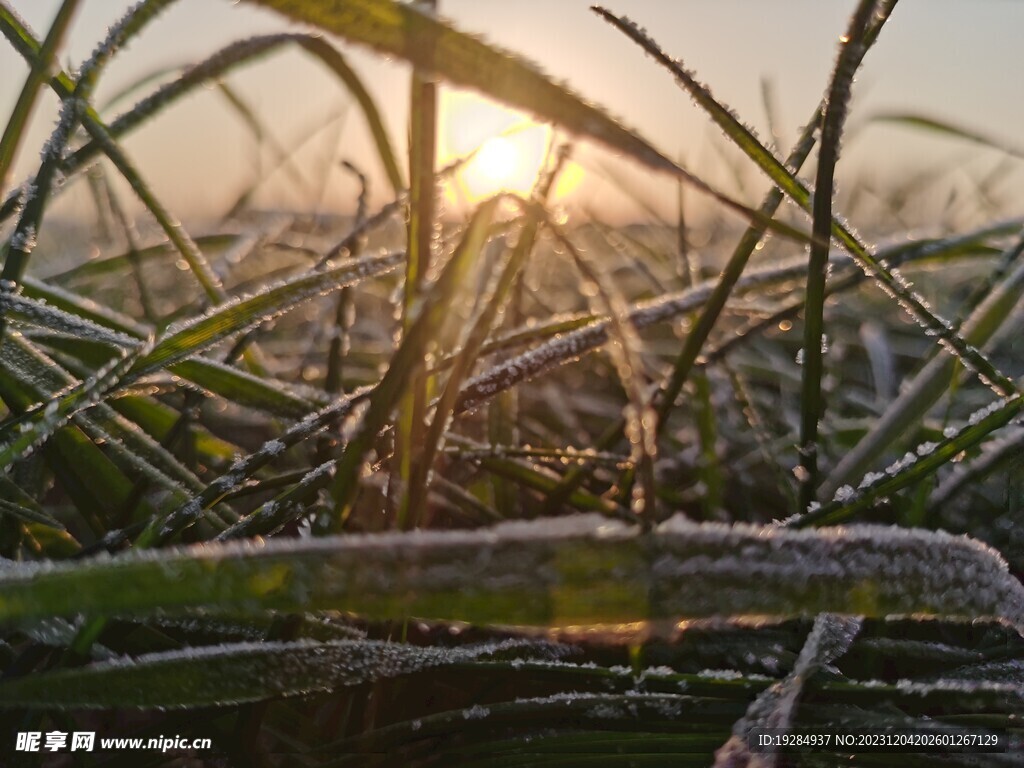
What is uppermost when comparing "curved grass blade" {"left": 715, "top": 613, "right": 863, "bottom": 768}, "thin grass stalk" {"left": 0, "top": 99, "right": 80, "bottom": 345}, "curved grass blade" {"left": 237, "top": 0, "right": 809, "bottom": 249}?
"thin grass stalk" {"left": 0, "top": 99, "right": 80, "bottom": 345}

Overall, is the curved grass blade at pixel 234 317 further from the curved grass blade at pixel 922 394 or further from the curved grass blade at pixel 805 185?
the curved grass blade at pixel 922 394

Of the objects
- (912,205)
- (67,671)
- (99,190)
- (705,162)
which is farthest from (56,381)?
(912,205)

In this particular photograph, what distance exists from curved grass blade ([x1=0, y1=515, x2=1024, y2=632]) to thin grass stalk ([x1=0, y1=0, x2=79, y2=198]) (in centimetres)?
27

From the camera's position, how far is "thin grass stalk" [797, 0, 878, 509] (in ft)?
1.27

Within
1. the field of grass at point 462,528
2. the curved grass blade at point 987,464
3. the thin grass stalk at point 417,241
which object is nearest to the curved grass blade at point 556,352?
the field of grass at point 462,528

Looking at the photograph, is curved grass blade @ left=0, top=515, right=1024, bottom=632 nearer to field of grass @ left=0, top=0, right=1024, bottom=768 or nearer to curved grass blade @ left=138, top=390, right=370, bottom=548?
field of grass @ left=0, top=0, right=1024, bottom=768

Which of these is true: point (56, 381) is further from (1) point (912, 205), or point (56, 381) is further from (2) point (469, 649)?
(1) point (912, 205)

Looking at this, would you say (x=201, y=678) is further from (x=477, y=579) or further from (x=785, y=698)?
(x=785, y=698)

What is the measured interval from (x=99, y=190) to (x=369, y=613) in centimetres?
99

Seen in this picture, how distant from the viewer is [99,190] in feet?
3.55

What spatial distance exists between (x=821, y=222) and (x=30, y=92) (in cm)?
44

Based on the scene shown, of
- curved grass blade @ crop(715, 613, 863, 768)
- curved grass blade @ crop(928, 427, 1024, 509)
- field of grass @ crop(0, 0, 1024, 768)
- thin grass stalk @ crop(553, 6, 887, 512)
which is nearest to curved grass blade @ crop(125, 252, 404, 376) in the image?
field of grass @ crop(0, 0, 1024, 768)

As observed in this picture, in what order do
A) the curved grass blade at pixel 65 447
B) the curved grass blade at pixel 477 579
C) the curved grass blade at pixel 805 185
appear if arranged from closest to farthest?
the curved grass blade at pixel 477 579
the curved grass blade at pixel 805 185
the curved grass blade at pixel 65 447

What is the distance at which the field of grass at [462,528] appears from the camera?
12.0 inches
